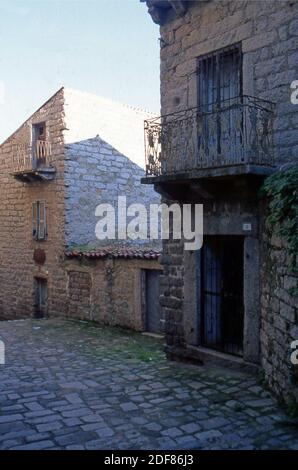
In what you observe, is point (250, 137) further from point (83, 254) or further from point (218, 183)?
point (83, 254)

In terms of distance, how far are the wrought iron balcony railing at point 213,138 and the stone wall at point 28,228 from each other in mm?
6708

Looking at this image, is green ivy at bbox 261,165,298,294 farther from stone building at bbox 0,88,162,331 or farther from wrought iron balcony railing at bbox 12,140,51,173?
wrought iron balcony railing at bbox 12,140,51,173

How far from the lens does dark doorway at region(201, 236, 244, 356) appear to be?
7.12 metres

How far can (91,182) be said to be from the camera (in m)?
14.2

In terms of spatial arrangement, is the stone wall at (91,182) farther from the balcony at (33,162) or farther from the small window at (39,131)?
the small window at (39,131)

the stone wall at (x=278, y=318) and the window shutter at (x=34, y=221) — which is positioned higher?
the window shutter at (x=34, y=221)

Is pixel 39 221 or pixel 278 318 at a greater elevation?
pixel 39 221

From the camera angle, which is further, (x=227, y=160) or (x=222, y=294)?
(x=222, y=294)

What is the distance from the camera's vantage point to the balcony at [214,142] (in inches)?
252

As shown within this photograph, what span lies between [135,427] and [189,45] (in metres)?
6.27

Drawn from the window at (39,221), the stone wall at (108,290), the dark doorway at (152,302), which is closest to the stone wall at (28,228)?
the window at (39,221)

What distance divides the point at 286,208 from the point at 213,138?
100 inches

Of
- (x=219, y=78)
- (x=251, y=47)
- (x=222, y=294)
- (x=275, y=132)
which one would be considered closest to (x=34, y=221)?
(x=222, y=294)

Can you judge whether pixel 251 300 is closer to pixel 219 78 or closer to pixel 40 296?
pixel 219 78
